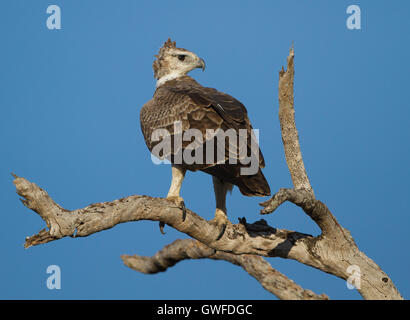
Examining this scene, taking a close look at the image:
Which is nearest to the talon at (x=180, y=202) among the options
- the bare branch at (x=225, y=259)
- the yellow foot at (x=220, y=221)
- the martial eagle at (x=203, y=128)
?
the martial eagle at (x=203, y=128)

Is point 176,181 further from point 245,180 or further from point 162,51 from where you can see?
point 162,51

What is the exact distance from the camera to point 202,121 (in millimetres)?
7672

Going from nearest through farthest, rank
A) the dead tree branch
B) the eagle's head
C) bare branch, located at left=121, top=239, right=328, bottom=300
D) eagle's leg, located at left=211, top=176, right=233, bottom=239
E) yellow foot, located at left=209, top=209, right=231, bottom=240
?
the dead tree branch, yellow foot, located at left=209, top=209, right=231, bottom=240, eagle's leg, located at left=211, top=176, right=233, bottom=239, bare branch, located at left=121, top=239, right=328, bottom=300, the eagle's head

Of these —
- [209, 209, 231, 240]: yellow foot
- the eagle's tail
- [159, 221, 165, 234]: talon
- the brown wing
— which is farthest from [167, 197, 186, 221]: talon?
[209, 209, 231, 240]: yellow foot

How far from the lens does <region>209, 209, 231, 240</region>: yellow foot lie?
809cm

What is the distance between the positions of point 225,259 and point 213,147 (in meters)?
4.40

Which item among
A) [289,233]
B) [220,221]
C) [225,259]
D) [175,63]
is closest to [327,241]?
[289,233]

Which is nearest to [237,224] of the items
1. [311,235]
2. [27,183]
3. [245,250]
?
[245,250]

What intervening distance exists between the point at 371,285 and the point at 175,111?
12.3 feet

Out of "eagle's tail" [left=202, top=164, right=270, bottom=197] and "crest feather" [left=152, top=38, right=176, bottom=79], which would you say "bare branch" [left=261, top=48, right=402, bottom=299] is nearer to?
"eagle's tail" [left=202, top=164, right=270, bottom=197]

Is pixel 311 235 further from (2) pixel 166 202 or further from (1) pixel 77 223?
(1) pixel 77 223

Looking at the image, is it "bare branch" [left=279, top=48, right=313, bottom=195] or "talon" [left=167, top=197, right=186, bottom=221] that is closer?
"talon" [left=167, top=197, right=186, bottom=221]

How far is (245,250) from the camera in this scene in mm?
8289

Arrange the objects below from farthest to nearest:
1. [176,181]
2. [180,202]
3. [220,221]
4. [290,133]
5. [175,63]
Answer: [175,63] → [220,221] → [176,181] → [290,133] → [180,202]
